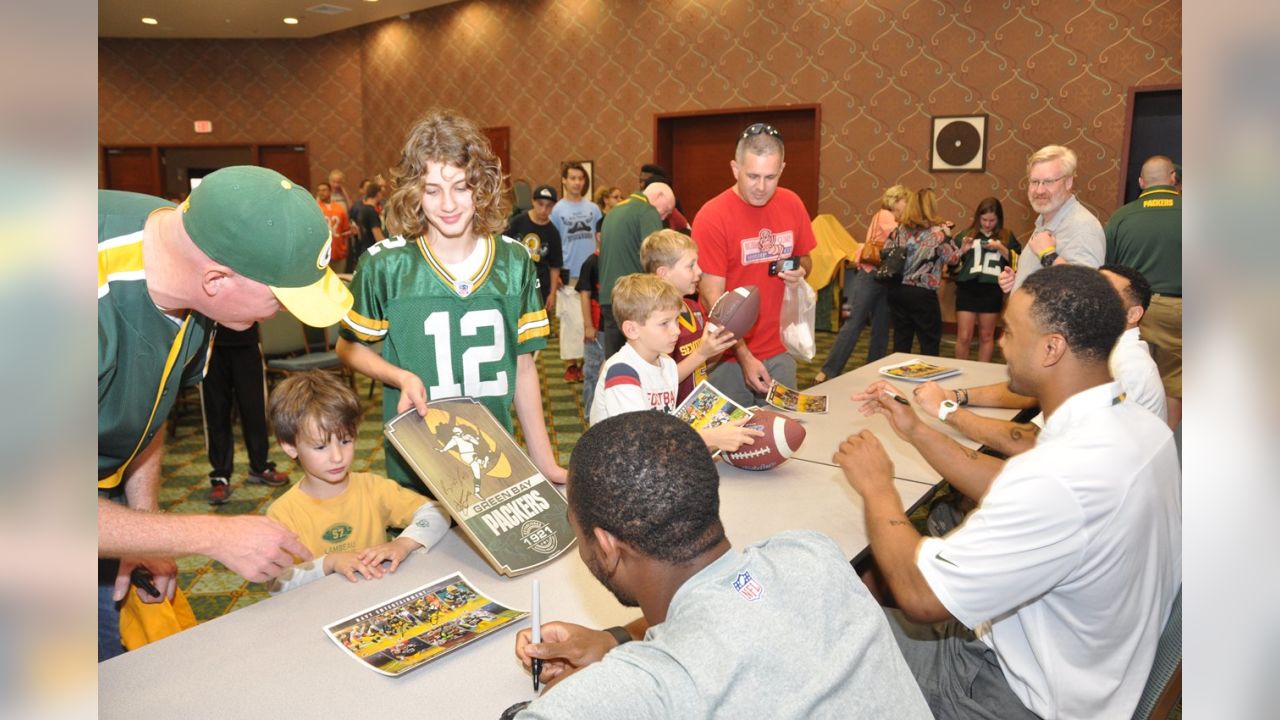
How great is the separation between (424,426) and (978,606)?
3.85 feet

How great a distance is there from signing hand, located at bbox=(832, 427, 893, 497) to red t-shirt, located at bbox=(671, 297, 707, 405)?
1.05 meters

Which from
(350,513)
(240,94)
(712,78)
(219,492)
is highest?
(240,94)

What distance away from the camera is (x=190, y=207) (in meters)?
1.38

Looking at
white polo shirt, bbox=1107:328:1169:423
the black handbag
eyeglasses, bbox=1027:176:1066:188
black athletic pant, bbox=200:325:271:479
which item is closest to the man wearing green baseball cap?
white polo shirt, bbox=1107:328:1169:423

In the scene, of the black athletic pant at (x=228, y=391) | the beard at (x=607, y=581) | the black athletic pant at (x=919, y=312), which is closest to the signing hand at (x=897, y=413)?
the beard at (x=607, y=581)

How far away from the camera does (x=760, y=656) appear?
0.96 metres

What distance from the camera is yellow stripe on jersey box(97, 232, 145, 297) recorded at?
140cm

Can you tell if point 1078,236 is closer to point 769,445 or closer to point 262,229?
point 769,445

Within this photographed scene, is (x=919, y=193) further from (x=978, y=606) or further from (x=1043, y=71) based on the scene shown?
(x=978, y=606)

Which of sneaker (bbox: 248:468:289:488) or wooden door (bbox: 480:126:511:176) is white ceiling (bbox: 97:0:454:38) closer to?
wooden door (bbox: 480:126:511:176)

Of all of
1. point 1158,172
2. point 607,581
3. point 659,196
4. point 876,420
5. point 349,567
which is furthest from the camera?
point 659,196

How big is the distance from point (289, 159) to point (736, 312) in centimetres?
1346

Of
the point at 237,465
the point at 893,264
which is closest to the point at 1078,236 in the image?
the point at 893,264
